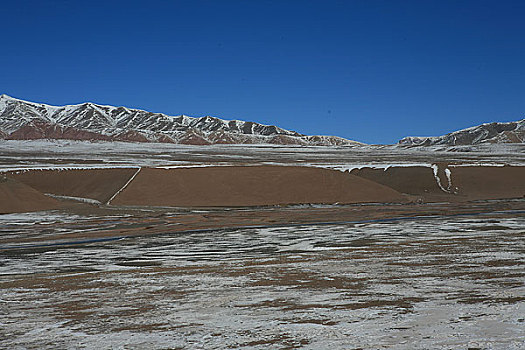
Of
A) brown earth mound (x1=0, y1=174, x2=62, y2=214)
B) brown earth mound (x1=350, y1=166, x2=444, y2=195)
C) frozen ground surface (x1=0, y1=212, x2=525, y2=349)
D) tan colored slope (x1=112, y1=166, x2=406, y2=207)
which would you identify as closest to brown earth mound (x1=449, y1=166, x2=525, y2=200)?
brown earth mound (x1=350, y1=166, x2=444, y2=195)

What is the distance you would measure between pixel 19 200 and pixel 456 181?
39.9 m

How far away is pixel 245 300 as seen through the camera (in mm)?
11453

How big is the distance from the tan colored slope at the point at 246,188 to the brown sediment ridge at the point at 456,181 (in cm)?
659

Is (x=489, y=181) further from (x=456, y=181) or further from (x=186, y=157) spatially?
(x=186, y=157)

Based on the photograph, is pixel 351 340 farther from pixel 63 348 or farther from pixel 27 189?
pixel 27 189

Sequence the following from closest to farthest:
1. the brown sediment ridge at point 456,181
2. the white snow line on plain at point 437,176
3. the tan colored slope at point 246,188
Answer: the tan colored slope at point 246,188 < the brown sediment ridge at point 456,181 < the white snow line on plain at point 437,176

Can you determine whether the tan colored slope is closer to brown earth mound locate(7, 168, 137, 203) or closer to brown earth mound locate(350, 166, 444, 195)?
brown earth mound locate(7, 168, 137, 203)

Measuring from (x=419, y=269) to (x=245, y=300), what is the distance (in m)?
5.53

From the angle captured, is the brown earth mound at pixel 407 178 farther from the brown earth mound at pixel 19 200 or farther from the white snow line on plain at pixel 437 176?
the brown earth mound at pixel 19 200

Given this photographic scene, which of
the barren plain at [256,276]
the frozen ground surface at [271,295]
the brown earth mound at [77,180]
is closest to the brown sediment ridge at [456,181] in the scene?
the barren plain at [256,276]

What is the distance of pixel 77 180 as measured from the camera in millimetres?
50406

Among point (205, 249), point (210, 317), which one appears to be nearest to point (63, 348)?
point (210, 317)

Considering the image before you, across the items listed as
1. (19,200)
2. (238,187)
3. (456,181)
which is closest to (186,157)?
(238,187)

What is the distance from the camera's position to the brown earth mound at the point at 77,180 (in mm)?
47656
